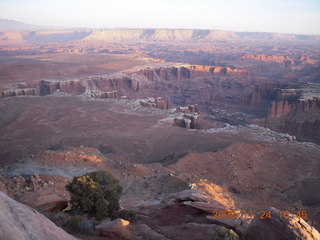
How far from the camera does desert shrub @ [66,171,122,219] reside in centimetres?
966

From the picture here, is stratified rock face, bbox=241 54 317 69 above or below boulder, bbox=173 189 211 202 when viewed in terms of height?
below

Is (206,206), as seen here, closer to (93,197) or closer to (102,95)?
(93,197)

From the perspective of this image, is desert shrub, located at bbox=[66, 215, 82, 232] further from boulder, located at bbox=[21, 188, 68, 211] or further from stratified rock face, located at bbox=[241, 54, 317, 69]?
stratified rock face, located at bbox=[241, 54, 317, 69]

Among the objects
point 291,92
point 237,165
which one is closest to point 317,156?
point 237,165

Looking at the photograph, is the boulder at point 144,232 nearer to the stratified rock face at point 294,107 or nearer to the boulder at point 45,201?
the boulder at point 45,201

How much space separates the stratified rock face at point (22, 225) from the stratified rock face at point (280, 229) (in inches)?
174

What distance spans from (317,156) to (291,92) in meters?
28.6

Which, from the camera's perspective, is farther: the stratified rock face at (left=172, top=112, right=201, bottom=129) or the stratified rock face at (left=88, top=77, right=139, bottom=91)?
the stratified rock face at (left=88, top=77, right=139, bottom=91)

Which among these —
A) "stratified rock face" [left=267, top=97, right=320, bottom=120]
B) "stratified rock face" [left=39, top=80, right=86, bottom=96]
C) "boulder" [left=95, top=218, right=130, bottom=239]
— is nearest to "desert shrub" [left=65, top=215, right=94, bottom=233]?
"boulder" [left=95, top=218, right=130, bottom=239]

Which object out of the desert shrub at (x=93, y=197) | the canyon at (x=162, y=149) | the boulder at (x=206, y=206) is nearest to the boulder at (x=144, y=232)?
the canyon at (x=162, y=149)

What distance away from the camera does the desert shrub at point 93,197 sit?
9655 millimetres

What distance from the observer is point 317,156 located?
2630 cm

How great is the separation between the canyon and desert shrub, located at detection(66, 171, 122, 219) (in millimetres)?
519

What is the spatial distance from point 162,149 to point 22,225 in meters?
22.7
